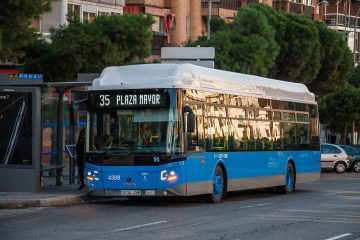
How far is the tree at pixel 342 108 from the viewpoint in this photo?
239 ft

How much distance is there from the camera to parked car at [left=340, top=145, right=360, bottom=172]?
55.6m

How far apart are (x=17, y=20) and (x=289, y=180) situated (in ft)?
34.9

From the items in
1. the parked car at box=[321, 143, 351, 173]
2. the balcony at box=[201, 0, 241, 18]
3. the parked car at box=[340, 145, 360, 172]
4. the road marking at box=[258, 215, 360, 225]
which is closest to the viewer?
the road marking at box=[258, 215, 360, 225]

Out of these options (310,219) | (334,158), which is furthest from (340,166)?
(310,219)

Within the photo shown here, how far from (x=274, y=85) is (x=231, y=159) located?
447cm

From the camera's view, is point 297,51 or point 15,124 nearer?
point 15,124

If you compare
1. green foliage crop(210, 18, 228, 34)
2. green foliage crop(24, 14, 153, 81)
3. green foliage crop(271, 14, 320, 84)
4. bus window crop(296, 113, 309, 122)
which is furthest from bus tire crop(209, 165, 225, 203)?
green foliage crop(210, 18, 228, 34)

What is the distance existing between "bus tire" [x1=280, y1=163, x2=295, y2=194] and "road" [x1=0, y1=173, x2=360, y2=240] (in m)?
2.95

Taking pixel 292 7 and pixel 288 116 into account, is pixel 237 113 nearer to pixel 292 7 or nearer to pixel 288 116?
pixel 288 116

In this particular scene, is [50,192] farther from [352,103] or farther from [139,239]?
[352,103]

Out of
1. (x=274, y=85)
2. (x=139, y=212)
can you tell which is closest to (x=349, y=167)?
(x=274, y=85)

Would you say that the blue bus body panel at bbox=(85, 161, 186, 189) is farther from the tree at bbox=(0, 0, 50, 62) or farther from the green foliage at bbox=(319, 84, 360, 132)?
the green foliage at bbox=(319, 84, 360, 132)

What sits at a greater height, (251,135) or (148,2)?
(148,2)

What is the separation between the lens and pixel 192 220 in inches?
787
